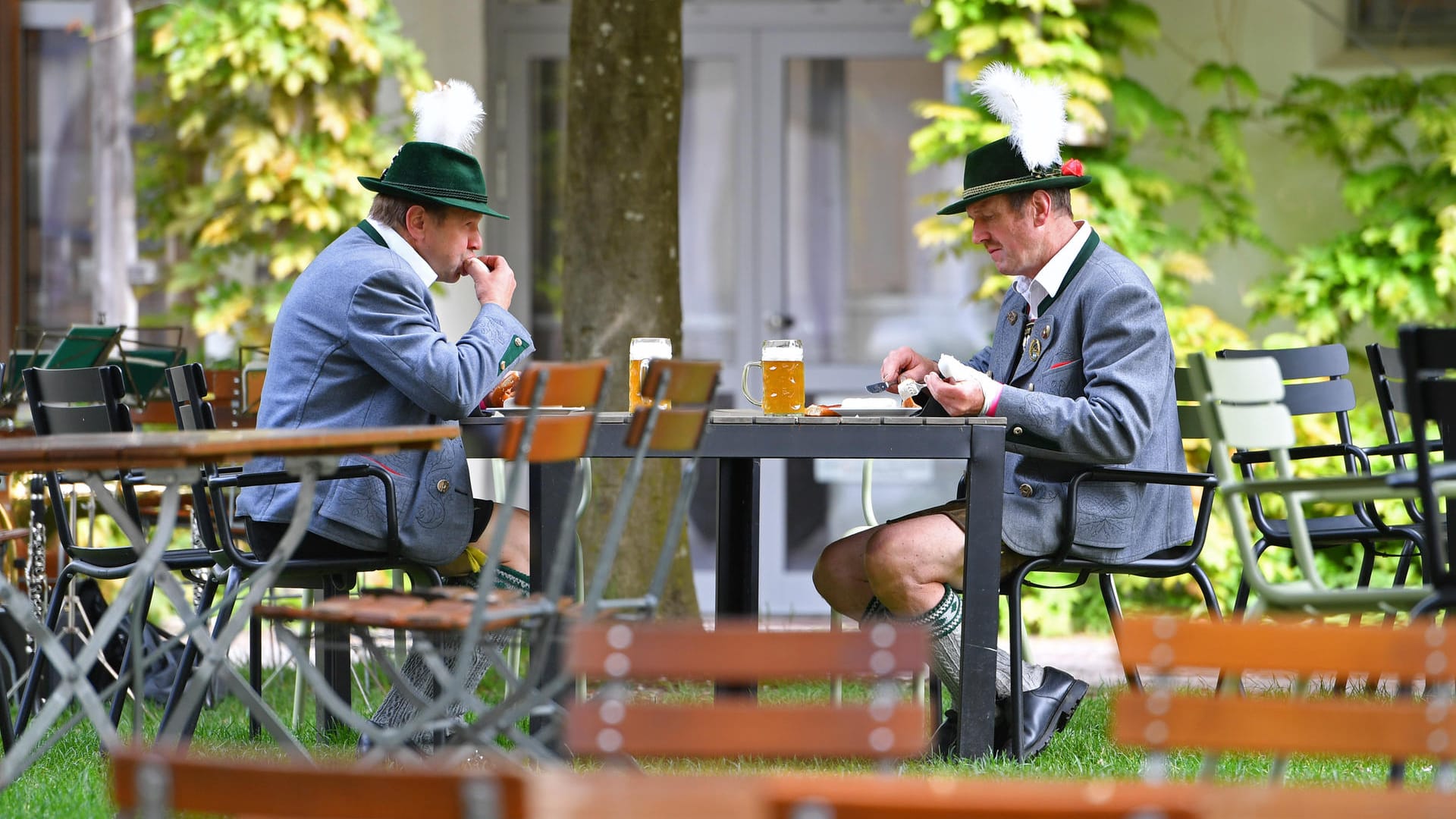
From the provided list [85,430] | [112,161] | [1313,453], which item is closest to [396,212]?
[85,430]

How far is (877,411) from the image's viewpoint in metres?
3.83

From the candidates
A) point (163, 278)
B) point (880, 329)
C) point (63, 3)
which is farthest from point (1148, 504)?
point (63, 3)

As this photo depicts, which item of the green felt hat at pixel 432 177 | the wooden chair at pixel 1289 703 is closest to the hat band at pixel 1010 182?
the green felt hat at pixel 432 177

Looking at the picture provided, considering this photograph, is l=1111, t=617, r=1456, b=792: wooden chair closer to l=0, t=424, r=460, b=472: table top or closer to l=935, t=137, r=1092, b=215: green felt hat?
l=0, t=424, r=460, b=472: table top

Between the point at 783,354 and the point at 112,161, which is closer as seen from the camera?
the point at 783,354

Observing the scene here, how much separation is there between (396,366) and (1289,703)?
228 centimetres

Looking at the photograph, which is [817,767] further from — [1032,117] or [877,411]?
[1032,117]

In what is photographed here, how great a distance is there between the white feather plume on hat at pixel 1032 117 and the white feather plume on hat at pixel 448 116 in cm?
127

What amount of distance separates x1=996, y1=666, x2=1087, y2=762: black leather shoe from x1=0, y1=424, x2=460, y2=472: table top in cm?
167

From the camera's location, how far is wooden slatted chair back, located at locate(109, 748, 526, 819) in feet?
4.61

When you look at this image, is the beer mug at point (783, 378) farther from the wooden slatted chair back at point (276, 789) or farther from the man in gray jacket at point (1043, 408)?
the wooden slatted chair back at point (276, 789)

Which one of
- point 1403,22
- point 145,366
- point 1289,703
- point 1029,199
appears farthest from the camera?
point 1403,22

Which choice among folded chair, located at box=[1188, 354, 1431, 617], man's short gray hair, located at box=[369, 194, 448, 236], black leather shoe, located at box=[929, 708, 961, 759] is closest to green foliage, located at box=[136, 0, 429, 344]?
man's short gray hair, located at box=[369, 194, 448, 236]

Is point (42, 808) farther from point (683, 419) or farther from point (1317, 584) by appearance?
Result: point (1317, 584)
